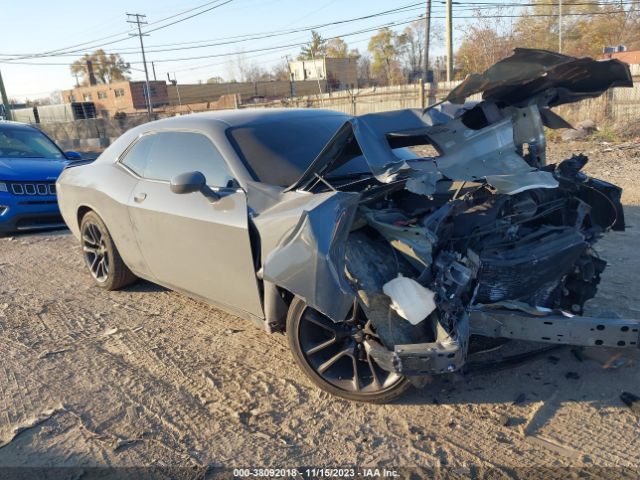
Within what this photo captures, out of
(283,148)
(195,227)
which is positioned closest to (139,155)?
(195,227)

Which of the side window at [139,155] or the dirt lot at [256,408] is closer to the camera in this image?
the dirt lot at [256,408]

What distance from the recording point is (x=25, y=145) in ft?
28.4

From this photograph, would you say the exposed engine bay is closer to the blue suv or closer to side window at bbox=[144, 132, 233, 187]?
side window at bbox=[144, 132, 233, 187]

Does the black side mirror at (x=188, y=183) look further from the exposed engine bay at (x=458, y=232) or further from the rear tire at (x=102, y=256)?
the rear tire at (x=102, y=256)

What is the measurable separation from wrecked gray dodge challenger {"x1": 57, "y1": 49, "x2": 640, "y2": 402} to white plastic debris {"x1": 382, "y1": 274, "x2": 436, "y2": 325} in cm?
1

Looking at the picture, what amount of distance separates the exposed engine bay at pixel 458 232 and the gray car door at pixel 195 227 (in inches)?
21.4

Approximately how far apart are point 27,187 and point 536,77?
7.26 m

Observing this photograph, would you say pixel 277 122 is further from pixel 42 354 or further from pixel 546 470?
pixel 546 470

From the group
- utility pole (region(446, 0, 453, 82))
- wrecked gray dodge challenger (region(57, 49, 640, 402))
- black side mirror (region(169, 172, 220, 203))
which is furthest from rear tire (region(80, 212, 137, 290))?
utility pole (region(446, 0, 453, 82))

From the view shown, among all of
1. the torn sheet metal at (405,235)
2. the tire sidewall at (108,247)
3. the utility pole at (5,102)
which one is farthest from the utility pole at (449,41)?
the utility pole at (5,102)

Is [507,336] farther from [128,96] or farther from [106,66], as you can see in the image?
[106,66]

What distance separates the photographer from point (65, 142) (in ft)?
88.0

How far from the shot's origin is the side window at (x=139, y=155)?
444cm

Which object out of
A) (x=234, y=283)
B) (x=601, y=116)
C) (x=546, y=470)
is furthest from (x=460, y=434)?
(x=601, y=116)
